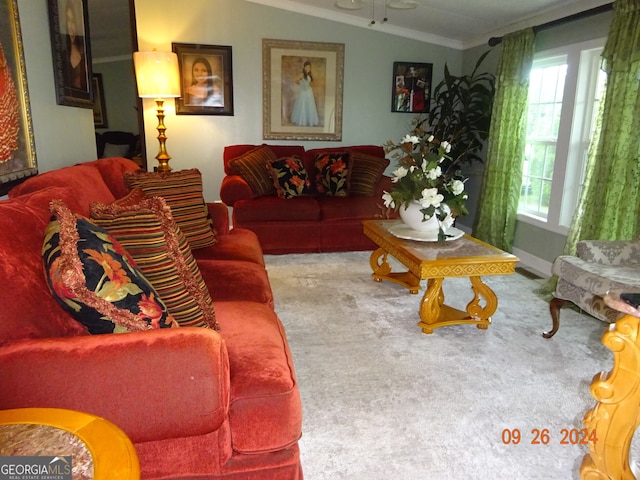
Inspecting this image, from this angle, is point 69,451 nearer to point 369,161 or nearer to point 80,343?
point 80,343

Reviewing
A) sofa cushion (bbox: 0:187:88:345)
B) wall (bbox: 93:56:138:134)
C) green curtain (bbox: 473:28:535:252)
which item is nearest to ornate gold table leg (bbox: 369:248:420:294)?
green curtain (bbox: 473:28:535:252)

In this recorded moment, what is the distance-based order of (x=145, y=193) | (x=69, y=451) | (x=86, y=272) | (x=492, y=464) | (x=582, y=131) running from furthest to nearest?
1. (x=582, y=131)
2. (x=145, y=193)
3. (x=492, y=464)
4. (x=86, y=272)
5. (x=69, y=451)

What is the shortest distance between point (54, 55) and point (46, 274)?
5.77 ft

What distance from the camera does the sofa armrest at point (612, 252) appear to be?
2.58 metres

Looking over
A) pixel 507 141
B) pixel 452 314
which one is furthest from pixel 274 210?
pixel 507 141

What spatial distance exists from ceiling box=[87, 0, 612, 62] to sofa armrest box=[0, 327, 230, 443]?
11.8 ft

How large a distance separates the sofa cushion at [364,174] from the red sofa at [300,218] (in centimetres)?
16

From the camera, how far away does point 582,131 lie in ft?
11.8

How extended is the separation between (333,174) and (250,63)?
1627 millimetres

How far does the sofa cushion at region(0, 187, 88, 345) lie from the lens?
1.16 metres

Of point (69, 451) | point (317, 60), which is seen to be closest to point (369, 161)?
point (317, 60)

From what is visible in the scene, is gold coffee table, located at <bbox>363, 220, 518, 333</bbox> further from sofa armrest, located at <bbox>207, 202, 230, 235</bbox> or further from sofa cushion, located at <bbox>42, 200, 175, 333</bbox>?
sofa cushion, located at <bbox>42, 200, 175, 333</bbox>

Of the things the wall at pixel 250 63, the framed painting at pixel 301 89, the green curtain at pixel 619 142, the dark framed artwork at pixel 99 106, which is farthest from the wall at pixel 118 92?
the green curtain at pixel 619 142

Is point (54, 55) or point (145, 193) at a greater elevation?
point (54, 55)
